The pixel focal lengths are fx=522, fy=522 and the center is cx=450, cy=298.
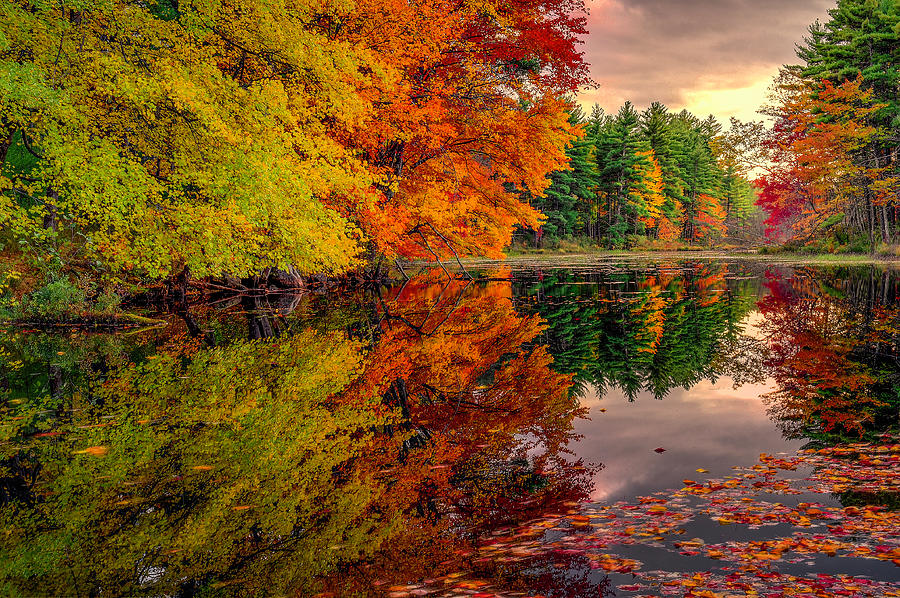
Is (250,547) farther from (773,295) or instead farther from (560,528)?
(773,295)

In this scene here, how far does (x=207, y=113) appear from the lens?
37.0ft

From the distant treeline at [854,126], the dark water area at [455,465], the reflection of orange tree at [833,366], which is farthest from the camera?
the distant treeline at [854,126]

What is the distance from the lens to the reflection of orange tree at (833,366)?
5809 mm

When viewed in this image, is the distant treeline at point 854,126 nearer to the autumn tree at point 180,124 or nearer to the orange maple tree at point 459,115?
the orange maple tree at point 459,115

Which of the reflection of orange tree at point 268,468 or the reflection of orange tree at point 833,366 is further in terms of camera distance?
the reflection of orange tree at point 833,366

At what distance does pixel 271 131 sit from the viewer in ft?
40.3

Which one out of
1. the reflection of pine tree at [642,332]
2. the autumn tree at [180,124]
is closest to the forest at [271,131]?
the autumn tree at [180,124]

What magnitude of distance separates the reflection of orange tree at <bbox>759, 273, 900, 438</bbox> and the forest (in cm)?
1018

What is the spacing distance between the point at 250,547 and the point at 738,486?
3.84 m

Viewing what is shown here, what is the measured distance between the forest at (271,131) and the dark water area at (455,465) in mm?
3602

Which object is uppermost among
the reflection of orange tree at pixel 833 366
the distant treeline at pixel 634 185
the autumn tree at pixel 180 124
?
the distant treeline at pixel 634 185

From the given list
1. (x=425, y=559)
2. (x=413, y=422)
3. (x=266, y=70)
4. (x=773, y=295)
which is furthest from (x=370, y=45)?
(x=425, y=559)

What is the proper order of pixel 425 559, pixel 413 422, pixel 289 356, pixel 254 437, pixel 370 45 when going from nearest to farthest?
pixel 425 559
pixel 254 437
pixel 413 422
pixel 289 356
pixel 370 45

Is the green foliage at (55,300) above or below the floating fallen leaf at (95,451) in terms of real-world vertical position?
above
